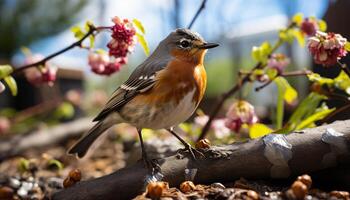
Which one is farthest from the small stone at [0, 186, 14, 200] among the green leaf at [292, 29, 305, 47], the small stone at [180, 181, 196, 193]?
the green leaf at [292, 29, 305, 47]

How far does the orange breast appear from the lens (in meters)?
2.16

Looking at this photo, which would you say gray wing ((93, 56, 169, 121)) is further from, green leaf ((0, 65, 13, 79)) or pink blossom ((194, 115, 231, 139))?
pink blossom ((194, 115, 231, 139))

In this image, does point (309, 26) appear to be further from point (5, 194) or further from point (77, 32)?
point (5, 194)

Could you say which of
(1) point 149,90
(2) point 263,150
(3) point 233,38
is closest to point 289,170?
(2) point 263,150

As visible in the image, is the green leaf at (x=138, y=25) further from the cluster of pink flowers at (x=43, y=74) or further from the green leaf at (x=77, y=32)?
the cluster of pink flowers at (x=43, y=74)

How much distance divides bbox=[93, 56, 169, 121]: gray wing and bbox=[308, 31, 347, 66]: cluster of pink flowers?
726 millimetres

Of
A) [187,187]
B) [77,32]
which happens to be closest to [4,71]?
[77,32]

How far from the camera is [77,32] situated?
2.44 meters

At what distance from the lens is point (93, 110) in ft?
24.6

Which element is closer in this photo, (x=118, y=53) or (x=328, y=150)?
(x=328, y=150)

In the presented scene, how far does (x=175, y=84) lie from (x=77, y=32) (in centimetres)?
66

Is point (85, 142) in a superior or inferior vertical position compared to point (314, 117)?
inferior

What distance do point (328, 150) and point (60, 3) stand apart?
1145 centimetres

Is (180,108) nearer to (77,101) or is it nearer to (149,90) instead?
(149,90)
